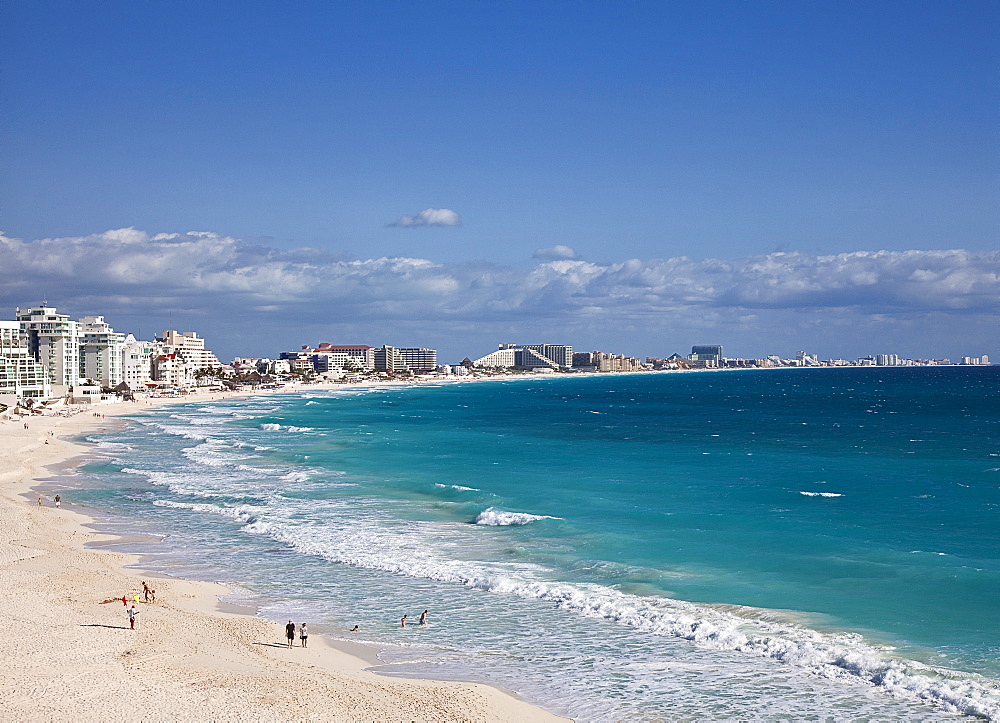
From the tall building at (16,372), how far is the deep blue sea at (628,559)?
63199 millimetres

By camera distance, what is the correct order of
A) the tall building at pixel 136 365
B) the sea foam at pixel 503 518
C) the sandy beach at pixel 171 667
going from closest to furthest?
the sandy beach at pixel 171 667
the sea foam at pixel 503 518
the tall building at pixel 136 365

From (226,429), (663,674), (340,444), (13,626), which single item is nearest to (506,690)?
(663,674)

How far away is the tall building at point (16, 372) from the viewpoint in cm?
10881

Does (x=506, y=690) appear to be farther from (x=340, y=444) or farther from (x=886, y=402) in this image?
(x=886, y=402)

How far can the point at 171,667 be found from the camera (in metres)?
18.0

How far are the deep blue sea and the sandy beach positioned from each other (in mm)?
1233

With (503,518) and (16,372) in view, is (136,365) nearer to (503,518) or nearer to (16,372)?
(16,372)

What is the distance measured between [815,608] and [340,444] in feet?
155

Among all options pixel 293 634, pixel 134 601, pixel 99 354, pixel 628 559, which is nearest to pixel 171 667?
pixel 293 634

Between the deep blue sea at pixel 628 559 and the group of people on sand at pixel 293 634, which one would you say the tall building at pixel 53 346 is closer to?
the deep blue sea at pixel 628 559

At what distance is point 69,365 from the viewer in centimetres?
13962

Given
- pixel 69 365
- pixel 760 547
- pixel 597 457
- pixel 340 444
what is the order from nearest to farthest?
pixel 760 547 → pixel 597 457 → pixel 340 444 → pixel 69 365

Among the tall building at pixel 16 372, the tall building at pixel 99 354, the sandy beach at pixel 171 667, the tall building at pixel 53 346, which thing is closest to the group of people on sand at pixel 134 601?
the sandy beach at pixel 171 667

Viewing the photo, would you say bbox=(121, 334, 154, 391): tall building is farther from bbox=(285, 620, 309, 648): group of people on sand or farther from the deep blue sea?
bbox=(285, 620, 309, 648): group of people on sand
